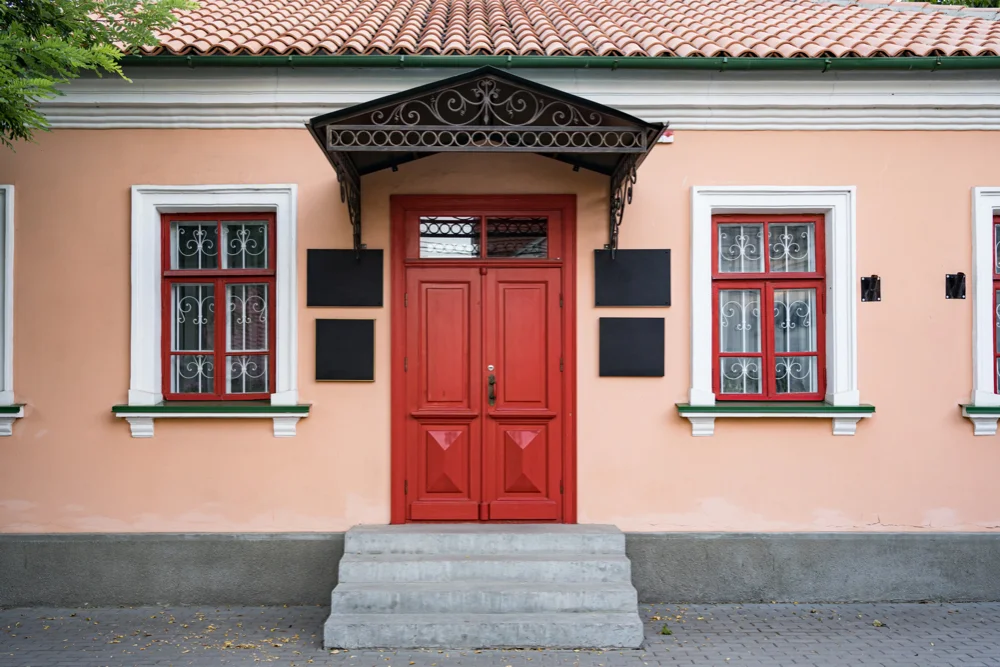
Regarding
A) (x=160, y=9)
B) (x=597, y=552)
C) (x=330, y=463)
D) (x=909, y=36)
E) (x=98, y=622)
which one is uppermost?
(x=909, y=36)

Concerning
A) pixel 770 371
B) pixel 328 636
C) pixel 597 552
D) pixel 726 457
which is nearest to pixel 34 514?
pixel 328 636

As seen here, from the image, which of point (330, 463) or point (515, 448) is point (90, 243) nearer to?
point (330, 463)

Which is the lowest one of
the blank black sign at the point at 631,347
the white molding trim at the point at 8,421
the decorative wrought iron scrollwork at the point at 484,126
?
the white molding trim at the point at 8,421

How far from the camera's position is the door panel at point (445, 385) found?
18.4 ft

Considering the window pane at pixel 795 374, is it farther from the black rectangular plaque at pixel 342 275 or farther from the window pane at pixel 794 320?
the black rectangular plaque at pixel 342 275

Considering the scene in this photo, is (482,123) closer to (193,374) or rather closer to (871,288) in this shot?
(193,374)

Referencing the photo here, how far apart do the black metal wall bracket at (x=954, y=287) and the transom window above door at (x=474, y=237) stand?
10.4 feet

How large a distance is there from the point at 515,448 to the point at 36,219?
4158 mm

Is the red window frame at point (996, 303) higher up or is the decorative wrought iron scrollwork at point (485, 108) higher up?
the decorative wrought iron scrollwork at point (485, 108)

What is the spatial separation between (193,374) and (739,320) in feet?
14.5

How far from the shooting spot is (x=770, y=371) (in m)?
5.68

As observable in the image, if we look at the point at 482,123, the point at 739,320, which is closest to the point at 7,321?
the point at 482,123

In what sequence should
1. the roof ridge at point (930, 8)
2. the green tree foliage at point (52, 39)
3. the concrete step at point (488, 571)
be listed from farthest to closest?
the roof ridge at point (930, 8)
the concrete step at point (488, 571)
the green tree foliage at point (52, 39)

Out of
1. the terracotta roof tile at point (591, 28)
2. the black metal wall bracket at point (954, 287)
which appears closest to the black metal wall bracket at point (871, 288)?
the black metal wall bracket at point (954, 287)
